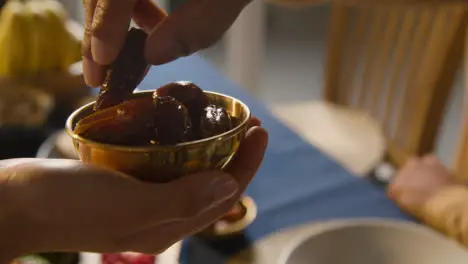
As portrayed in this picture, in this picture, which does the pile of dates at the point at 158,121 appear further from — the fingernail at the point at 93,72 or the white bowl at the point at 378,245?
the white bowl at the point at 378,245

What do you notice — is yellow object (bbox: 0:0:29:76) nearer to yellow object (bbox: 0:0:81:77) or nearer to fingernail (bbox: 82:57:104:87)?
yellow object (bbox: 0:0:81:77)

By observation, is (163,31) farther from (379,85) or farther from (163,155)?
(379,85)

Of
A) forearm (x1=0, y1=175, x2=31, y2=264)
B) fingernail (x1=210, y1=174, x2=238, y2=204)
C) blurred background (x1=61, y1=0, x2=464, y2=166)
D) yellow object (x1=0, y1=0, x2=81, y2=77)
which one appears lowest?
blurred background (x1=61, y1=0, x2=464, y2=166)

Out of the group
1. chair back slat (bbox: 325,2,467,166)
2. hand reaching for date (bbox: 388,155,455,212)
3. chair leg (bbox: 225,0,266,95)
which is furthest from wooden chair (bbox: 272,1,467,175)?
chair leg (bbox: 225,0,266,95)

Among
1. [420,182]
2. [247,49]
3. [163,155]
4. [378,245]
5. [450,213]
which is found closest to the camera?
[163,155]

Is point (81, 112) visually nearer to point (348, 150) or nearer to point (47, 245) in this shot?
point (47, 245)

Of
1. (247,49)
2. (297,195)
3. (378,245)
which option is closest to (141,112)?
(378,245)

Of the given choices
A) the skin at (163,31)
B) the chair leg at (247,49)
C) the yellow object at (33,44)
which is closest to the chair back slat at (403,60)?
the chair leg at (247,49)
